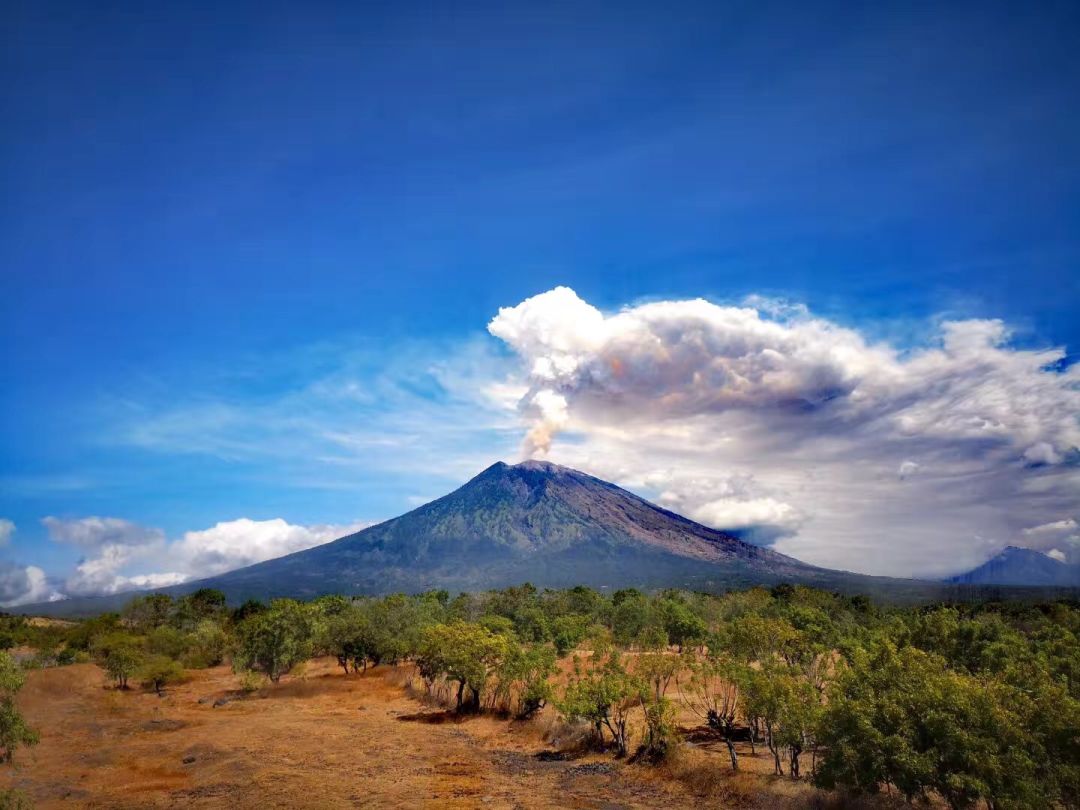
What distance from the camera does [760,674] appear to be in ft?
89.8

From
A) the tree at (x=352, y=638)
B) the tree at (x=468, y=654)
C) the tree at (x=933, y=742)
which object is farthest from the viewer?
the tree at (x=352, y=638)

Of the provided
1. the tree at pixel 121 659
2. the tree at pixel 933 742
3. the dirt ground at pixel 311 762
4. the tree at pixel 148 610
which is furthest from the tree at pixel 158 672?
the tree at pixel 933 742

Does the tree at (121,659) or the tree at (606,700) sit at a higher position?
the tree at (606,700)

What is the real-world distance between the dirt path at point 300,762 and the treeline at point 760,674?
3.56 metres

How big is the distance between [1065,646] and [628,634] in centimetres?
4535

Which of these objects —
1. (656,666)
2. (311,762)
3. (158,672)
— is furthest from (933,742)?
(158,672)

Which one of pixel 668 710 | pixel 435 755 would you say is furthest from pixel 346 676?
pixel 668 710

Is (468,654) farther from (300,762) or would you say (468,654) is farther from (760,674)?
(760,674)

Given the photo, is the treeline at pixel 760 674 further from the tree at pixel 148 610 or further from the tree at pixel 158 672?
the tree at pixel 148 610

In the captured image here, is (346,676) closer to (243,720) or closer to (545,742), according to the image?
(243,720)

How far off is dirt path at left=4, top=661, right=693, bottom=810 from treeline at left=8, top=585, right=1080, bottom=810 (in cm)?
356

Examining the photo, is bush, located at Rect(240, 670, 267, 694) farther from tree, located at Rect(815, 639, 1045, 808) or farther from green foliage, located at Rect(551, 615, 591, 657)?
tree, located at Rect(815, 639, 1045, 808)

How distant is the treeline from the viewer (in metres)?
18.3

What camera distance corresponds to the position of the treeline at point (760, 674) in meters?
18.3
